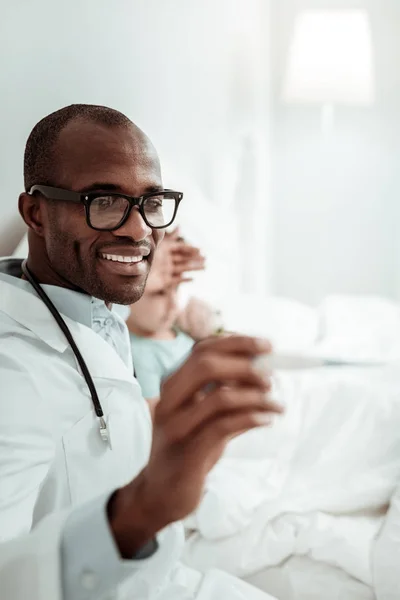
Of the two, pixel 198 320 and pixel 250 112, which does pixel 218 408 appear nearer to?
pixel 198 320

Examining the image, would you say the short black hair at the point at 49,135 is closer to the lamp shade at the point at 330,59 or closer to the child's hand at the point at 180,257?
the child's hand at the point at 180,257

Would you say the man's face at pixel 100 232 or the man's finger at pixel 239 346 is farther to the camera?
the man's face at pixel 100 232

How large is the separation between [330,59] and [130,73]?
4.40 ft

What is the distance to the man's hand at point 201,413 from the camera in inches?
12.9

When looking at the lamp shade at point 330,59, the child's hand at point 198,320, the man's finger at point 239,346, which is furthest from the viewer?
the lamp shade at point 330,59

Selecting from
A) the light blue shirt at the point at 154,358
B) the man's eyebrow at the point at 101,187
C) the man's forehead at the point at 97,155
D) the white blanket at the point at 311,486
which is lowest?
the white blanket at the point at 311,486

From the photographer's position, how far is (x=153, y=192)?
1.75 feet

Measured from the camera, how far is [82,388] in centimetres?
52

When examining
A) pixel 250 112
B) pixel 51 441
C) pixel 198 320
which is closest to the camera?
pixel 51 441

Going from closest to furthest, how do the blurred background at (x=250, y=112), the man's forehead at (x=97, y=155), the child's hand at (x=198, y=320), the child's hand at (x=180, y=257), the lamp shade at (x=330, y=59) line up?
the man's forehead at (x=97, y=155)
the blurred background at (x=250, y=112)
the child's hand at (x=180, y=257)
the child's hand at (x=198, y=320)
the lamp shade at (x=330, y=59)

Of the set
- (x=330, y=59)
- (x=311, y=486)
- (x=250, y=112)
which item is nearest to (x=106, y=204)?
(x=311, y=486)

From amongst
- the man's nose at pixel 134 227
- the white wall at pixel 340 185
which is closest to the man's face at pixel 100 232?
the man's nose at pixel 134 227

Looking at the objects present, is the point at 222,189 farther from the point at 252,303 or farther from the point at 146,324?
the point at 146,324

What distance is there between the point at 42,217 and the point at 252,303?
936mm
